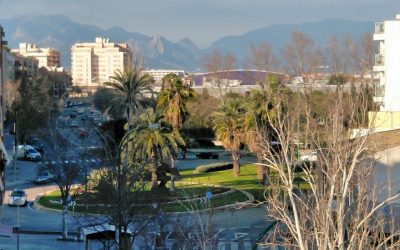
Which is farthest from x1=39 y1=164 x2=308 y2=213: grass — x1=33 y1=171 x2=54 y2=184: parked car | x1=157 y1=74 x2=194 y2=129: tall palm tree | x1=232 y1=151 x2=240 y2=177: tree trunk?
x1=33 y1=171 x2=54 y2=184: parked car

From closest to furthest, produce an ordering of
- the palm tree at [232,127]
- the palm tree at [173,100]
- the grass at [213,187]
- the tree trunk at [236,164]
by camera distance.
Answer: the grass at [213,187] → the palm tree at [173,100] → the tree trunk at [236,164] → the palm tree at [232,127]

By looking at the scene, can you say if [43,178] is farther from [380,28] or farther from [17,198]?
[380,28]

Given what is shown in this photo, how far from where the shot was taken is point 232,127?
5306 centimetres

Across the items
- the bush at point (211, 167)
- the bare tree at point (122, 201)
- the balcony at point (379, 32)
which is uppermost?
the balcony at point (379, 32)

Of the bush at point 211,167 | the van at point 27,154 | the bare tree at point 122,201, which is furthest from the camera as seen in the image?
the van at point 27,154

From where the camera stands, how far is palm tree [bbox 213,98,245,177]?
2077 inches

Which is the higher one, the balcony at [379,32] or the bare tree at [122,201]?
the balcony at [379,32]

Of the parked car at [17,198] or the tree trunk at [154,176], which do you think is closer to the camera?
the tree trunk at [154,176]

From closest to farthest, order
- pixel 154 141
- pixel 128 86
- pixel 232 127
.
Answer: pixel 128 86, pixel 154 141, pixel 232 127

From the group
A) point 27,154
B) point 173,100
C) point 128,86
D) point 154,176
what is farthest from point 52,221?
point 27,154

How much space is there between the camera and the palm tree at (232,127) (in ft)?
173

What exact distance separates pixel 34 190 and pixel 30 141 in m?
30.7

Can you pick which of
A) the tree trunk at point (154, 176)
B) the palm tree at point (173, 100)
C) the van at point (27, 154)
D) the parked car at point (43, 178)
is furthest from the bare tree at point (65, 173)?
the van at point (27, 154)

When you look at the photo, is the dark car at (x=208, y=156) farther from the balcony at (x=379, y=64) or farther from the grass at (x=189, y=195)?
the grass at (x=189, y=195)
